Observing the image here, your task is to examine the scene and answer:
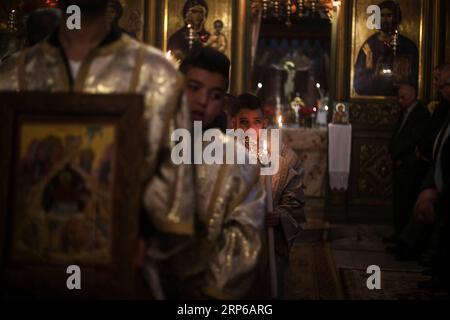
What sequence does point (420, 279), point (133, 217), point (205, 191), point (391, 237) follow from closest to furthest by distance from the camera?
point (133, 217), point (205, 191), point (420, 279), point (391, 237)

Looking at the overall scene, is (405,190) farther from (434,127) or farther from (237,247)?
(237,247)

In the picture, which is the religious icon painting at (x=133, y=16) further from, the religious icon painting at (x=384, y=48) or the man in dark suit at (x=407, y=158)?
the man in dark suit at (x=407, y=158)

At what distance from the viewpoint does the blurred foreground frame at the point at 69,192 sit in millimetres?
1635

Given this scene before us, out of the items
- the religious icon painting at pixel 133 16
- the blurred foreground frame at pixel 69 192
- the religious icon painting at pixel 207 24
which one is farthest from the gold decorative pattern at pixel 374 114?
the blurred foreground frame at pixel 69 192

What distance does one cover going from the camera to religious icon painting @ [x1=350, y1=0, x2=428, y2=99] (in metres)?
9.27

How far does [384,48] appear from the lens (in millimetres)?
9352

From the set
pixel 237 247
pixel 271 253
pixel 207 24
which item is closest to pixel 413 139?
pixel 207 24

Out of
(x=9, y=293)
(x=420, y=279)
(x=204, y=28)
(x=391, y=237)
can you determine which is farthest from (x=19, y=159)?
(x=204, y=28)

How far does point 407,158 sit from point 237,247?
5.74 meters

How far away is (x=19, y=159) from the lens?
5.55 ft

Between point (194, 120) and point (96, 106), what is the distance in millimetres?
581

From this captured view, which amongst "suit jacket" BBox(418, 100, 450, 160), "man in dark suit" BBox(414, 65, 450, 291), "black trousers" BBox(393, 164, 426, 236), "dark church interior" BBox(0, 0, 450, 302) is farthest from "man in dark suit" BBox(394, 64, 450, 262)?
"dark church interior" BBox(0, 0, 450, 302)

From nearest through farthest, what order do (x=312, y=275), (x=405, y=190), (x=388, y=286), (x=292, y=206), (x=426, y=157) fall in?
1. (x=292, y=206)
2. (x=388, y=286)
3. (x=312, y=275)
4. (x=426, y=157)
5. (x=405, y=190)

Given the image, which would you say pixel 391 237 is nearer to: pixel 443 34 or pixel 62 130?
pixel 443 34
